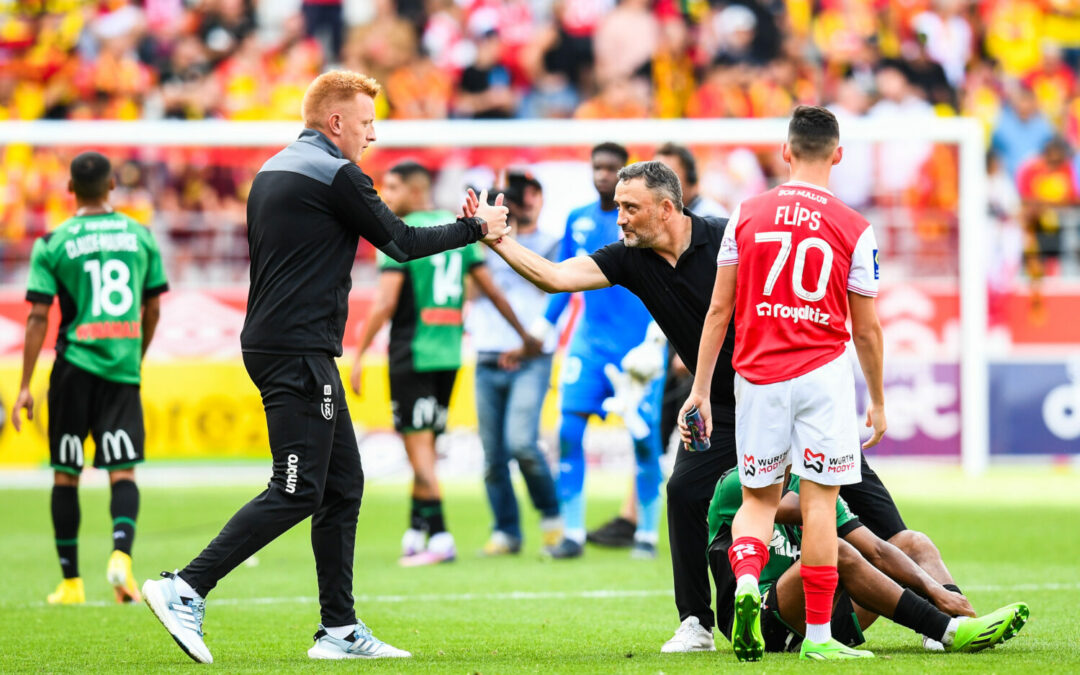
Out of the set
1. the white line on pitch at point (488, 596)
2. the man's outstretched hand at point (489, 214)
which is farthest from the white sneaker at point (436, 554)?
the man's outstretched hand at point (489, 214)

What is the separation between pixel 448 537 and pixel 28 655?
4067 millimetres

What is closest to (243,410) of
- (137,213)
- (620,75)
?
(137,213)

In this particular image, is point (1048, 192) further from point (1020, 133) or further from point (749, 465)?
point (749, 465)

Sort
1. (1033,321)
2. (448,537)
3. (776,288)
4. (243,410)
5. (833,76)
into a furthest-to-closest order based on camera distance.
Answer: (833,76) < (1033,321) < (243,410) < (448,537) < (776,288)

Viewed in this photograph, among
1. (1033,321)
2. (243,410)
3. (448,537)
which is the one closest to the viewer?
(448,537)

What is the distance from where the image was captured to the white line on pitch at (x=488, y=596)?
8.07m

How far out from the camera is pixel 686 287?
6.26m

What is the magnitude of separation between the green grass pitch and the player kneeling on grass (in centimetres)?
58

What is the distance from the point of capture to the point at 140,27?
818 inches

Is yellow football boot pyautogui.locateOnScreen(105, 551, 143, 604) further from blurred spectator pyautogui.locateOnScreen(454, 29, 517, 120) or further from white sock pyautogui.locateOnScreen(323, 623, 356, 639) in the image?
blurred spectator pyautogui.locateOnScreen(454, 29, 517, 120)

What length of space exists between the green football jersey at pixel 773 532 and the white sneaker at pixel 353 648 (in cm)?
139

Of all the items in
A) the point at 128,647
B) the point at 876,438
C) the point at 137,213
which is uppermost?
the point at 137,213

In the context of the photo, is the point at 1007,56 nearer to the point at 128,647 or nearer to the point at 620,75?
the point at 620,75

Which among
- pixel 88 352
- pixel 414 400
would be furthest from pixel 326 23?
pixel 88 352
